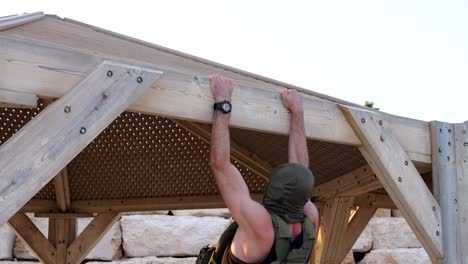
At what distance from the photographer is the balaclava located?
9.31ft

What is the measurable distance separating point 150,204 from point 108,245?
256 centimetres

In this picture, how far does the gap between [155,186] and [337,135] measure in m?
2.29

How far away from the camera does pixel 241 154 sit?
487 centimetres

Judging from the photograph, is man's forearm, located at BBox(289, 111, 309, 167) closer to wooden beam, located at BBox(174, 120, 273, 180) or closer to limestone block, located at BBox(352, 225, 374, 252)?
wooden beam, located at BBox(174, 120, 273, 180)

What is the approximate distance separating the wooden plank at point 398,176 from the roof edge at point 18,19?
1568 millimetres

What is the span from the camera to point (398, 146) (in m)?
3.58

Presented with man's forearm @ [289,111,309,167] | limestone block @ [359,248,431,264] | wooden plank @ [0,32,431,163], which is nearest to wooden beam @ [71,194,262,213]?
wooden plank @ [0,32,431,163]

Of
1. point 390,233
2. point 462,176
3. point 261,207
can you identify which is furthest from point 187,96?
point 390,233

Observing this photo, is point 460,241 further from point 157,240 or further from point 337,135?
point 157,240

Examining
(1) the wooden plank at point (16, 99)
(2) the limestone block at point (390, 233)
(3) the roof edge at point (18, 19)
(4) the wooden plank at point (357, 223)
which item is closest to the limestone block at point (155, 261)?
(2) the limestone block at point (390, 233)

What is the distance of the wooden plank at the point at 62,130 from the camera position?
7.36 feet

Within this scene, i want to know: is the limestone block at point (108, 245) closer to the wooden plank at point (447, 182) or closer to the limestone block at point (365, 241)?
the limestone block at point (365, 241)

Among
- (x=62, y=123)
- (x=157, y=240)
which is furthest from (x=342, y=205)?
(x=157, y=240)

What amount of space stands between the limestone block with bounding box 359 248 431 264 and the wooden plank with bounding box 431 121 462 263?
215 inches
